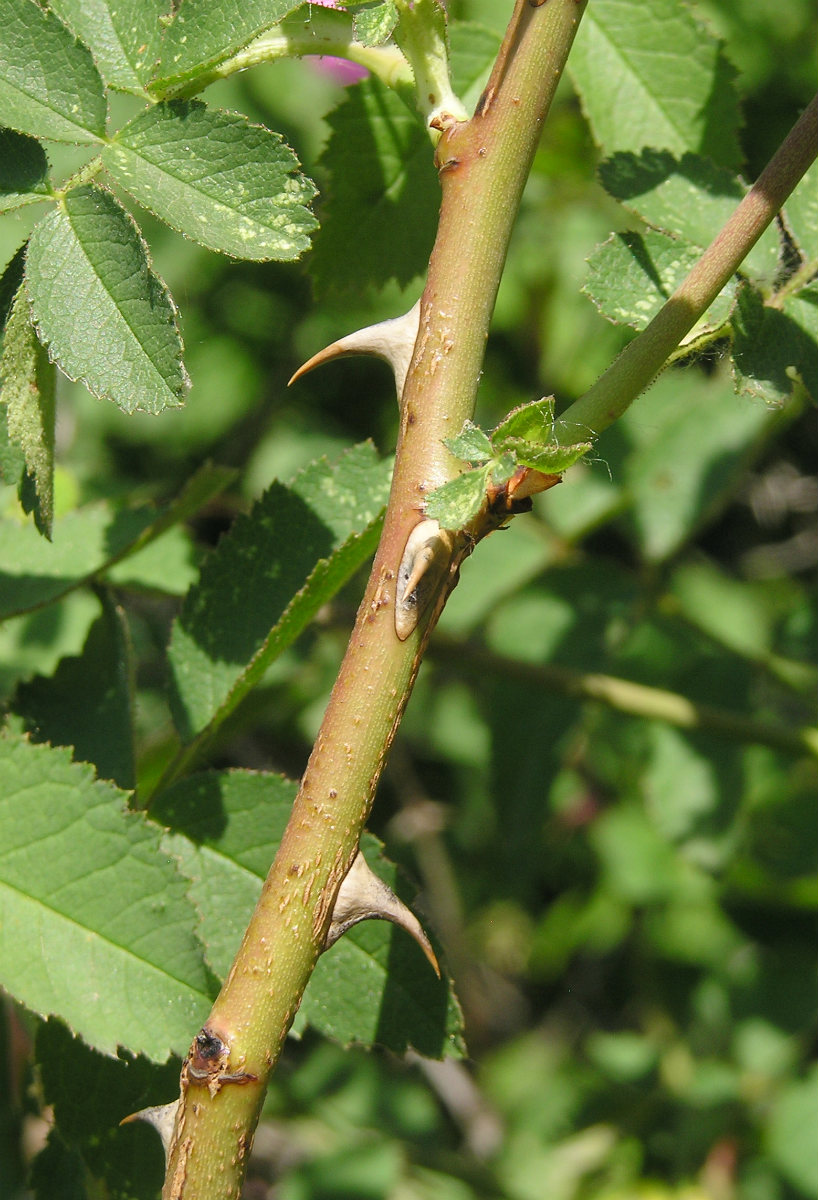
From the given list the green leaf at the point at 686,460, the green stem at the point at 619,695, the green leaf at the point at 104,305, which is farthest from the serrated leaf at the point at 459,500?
the green leaf at the point at 686,460

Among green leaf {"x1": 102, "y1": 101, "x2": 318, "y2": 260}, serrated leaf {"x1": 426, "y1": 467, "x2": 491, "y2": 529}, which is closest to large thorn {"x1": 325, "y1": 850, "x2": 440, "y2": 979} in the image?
serrated leaf {"x1": 426, "y1": 467, "x2": 491, "y2": 529}

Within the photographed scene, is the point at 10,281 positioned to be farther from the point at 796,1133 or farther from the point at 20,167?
the point at 796,1133

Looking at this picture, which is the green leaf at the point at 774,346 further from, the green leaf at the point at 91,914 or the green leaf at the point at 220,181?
the green leaf at the point at 91,914

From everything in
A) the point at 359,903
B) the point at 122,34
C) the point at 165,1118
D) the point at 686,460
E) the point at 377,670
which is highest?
the point at 122,34

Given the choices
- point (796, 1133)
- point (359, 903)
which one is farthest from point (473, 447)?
point (796, 1133)

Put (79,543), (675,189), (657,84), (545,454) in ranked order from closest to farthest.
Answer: (545,454)
(675,189)
(657,84)
(79,543)

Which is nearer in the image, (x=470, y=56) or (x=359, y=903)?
(x=359, y=903)
